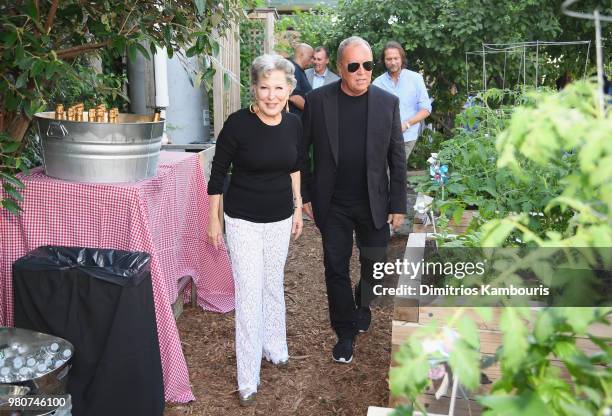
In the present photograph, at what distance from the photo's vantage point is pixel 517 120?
33.8 inches

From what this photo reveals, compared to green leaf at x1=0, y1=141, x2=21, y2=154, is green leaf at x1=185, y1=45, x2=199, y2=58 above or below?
above

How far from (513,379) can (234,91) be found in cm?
534

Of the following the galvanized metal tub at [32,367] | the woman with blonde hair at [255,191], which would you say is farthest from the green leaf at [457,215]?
the galvanized metal tub at [32,367]

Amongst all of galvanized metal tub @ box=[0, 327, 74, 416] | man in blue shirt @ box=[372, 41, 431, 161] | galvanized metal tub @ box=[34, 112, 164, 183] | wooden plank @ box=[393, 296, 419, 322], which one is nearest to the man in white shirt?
man in blue shirt @ box=[372, 41, 431, 161]

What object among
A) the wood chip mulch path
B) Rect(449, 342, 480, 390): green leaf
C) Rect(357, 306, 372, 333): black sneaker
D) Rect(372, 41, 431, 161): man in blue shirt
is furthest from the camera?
Rect(372, 41, 431, 161): man in blue shirt

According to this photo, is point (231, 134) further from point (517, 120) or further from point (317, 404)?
point (517, 120)

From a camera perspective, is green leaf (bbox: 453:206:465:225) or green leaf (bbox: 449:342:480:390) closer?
green leaf (bbox: 449:342:480:390)

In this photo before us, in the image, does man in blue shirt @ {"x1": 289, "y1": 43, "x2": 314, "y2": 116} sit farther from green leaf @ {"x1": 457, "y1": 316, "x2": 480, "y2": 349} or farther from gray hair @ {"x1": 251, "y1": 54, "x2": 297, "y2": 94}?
green leaf @ {"x1": 457, "y1": 316, "x2": 480, "y2": 349}

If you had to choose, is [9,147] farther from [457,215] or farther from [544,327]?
[544,327]

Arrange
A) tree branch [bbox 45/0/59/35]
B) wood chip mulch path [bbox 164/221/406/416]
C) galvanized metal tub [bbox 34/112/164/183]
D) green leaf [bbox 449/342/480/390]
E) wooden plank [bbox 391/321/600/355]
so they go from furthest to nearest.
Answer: wood chip mulch path [bbox 164/221/406/416]
galvanized metal tub [bbox 34/112/164/183]
tree branch [bbox 45/0/59/35]
wooden plank [bbox 391/321/600/355]
green leaf [bbox 449/342/480/390]

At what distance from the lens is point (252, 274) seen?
2918 mm

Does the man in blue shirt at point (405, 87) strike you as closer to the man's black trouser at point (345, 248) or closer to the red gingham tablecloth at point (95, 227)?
the man's black trouser at point (345, 248)

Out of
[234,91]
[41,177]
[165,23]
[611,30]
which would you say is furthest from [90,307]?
[611,30]

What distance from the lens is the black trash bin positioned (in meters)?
2.44
